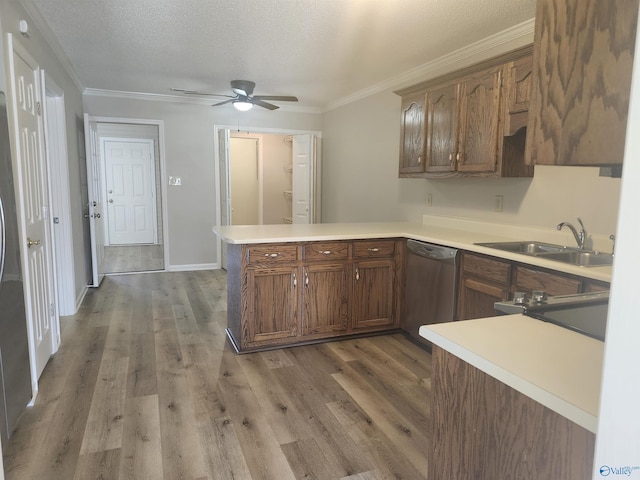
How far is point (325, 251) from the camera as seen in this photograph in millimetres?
3297

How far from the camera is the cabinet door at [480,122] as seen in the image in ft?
9.56

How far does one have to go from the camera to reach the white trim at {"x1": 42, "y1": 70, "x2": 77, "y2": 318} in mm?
3777

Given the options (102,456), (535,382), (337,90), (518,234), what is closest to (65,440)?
(102,456)

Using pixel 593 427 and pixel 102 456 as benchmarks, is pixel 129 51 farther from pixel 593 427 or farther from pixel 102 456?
pixel 593 427

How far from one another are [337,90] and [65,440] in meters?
4.46

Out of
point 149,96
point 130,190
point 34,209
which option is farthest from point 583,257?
point 130,190

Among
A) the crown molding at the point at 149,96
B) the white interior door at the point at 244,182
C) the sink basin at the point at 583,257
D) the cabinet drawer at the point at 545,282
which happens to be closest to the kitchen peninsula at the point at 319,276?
the sink basin at the point at 583,257

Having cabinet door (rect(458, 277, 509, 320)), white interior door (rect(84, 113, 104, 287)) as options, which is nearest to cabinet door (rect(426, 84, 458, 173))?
cabinet door (rect(458, 277, 509, 320))

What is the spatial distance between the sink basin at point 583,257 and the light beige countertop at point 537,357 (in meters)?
1.59

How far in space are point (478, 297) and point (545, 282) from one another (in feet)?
1.72

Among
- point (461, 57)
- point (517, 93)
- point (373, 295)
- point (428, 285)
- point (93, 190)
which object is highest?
point (461, 57)

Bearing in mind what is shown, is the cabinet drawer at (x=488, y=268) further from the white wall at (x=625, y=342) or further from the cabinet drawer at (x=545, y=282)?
the white wall at (x=625, y=342)

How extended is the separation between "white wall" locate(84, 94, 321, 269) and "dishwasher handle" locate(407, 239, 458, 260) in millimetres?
3537

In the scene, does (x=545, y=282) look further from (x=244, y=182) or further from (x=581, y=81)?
(x=244, y=182)
